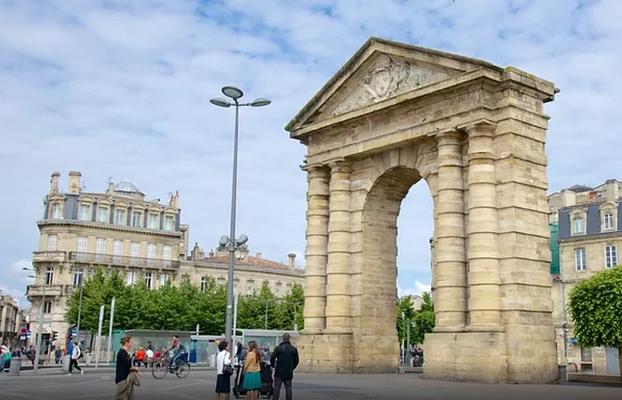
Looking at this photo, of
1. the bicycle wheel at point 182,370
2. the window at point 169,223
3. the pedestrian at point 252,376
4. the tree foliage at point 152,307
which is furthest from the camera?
the window at point 169,223

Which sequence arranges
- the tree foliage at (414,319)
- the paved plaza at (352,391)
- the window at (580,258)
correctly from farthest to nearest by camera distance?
the tree foliage at (414,319)
the window at (580,258)
the paved plaza at (352,391)

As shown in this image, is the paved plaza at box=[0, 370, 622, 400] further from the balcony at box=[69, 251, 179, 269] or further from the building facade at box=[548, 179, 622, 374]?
the balcony at box=[69, 251, 179, 269]

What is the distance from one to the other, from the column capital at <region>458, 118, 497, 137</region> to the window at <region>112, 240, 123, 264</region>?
5896 cm

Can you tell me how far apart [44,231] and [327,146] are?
53084 mm

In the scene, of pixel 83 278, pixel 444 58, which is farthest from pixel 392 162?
pixel 83 278

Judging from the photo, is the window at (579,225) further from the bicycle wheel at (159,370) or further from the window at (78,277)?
the window at (78,277)

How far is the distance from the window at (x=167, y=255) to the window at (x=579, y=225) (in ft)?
144

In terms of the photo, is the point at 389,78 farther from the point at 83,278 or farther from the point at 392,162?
the point at 83,278

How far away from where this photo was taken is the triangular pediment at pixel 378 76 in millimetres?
29078

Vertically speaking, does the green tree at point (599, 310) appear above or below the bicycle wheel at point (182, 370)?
above

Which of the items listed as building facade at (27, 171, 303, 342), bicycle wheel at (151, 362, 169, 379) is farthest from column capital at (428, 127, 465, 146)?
building facade at (27, 171, 303, 342)

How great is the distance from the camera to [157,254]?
3253 inches

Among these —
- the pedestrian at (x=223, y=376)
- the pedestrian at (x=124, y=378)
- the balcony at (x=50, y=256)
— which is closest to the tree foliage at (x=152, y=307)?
the balcony at (x=50, y=256)

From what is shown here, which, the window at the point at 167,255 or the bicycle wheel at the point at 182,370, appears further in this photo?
the window at the point at 167,255
